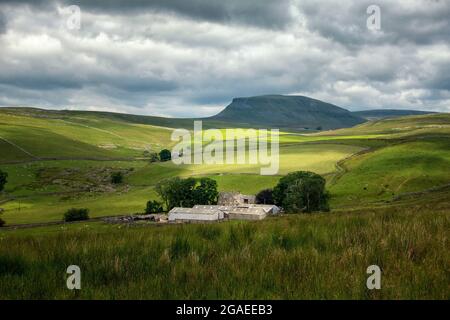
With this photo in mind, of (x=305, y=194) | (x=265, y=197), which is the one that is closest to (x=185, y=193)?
(x=265, y=197)

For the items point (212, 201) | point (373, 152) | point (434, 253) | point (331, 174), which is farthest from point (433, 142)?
point (434, 253)

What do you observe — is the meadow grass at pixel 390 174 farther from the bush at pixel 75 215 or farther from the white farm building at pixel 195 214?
the bush at pixel 75 215

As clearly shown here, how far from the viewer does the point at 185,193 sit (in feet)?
490

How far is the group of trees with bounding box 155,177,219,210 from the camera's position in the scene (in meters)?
148

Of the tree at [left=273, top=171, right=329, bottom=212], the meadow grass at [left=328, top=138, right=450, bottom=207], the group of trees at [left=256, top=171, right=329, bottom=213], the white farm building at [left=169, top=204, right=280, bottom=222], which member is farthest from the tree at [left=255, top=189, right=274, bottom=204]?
the meadow grass at [left=328, top=138, right=450, bottom=207]

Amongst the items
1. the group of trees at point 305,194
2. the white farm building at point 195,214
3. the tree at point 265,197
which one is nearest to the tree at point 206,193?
the tree at point 265,197

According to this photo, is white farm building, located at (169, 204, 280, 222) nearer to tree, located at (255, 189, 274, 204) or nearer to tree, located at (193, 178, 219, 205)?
tree, located at (255, 189, 274, 204)

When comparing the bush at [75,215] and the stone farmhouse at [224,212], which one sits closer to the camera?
the stone farmhouse at [224,212]

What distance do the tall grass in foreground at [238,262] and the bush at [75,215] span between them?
126377 millimetres

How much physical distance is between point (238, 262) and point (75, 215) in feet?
430

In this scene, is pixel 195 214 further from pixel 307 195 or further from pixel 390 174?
pixel 390 174

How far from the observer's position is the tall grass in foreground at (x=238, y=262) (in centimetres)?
559

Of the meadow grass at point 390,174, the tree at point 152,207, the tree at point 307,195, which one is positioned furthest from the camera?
the meadow grass at point 390,174

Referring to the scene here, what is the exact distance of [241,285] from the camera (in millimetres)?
5777
